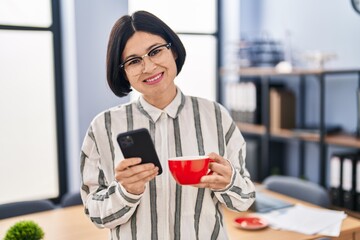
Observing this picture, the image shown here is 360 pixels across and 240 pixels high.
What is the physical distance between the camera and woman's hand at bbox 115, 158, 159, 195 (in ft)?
3.06

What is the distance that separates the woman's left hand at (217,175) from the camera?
977 millimetres

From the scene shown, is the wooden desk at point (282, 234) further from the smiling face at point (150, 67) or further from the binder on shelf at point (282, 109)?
the binder on shelf at point (282, 109)

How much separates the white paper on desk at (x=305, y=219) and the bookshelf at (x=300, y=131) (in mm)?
869

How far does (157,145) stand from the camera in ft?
3.67

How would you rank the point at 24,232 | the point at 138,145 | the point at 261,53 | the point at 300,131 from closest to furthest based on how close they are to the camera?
the point at 138,145 → the point at 24,232 → the point at 300,131 → the point at 261,53

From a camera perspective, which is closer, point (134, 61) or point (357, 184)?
point (134, 61)

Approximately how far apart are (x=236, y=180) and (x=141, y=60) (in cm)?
38

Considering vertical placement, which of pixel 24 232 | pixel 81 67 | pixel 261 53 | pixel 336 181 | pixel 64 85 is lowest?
pixel 336 181

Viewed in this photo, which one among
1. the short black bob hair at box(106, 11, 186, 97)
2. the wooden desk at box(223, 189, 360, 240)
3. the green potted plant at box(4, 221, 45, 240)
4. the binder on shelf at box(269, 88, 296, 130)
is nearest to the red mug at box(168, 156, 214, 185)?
the short black bob hair at box(106, 11, 186, 97)

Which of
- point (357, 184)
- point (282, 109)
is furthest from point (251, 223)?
point (282, 109)

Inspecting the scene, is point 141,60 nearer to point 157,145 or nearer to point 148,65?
point 148,65

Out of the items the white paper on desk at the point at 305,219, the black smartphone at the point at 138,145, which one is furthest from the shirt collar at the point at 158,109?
the white paper on desk at the point at 305,219

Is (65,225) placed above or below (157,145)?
below

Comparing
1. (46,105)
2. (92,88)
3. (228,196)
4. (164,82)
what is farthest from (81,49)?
(228,196)
